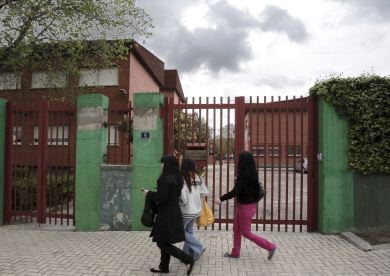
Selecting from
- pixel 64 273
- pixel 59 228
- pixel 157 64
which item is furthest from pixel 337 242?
pixel 157 64

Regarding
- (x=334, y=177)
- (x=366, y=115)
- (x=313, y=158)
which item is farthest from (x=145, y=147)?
(x=366, y=115)

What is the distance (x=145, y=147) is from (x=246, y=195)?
276cm

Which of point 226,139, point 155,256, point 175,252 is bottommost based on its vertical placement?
point 155,256

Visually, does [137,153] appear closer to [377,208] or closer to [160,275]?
[160,275]

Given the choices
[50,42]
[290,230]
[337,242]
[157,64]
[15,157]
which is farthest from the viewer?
[157,64]

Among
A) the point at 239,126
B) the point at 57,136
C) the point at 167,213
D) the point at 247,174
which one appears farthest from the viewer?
the point at 57,136

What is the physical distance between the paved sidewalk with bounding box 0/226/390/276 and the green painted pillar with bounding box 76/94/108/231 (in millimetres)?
397

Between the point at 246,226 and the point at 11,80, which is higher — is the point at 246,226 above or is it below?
below

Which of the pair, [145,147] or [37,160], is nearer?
[145,147]

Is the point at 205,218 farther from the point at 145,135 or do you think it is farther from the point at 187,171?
the point at 145,135

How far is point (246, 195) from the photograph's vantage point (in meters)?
5.55

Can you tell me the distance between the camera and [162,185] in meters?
4.80

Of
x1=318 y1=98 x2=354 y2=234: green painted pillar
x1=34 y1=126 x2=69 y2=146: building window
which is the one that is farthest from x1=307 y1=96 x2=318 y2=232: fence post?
x1=34 y1=126 x2=69 y2=146: building window

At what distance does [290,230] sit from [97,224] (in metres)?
3.93
